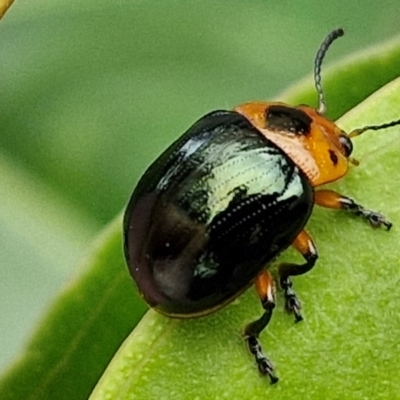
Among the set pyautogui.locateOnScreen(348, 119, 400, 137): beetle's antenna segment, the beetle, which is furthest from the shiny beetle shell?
pyautogui.locateOnScreen(348, 119, 400, 137): beetle's antenna segment

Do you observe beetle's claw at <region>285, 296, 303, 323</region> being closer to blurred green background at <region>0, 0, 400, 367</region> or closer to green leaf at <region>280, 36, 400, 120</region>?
green leaf at <region>280, 36, 400, 120</region>

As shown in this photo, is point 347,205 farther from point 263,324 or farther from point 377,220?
point 263,324

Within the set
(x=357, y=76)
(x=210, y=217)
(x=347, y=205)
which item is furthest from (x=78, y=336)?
(x=357, y=76)

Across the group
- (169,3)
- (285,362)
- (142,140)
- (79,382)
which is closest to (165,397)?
(285,362)

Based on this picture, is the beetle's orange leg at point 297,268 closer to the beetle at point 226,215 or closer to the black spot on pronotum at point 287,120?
the beetle at point 226,215

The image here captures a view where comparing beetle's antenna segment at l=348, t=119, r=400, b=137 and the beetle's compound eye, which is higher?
beetle's antenna segment at l=348, t=119, r=400, b=137

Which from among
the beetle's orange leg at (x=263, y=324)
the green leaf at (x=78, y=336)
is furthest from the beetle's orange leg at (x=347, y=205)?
the green leaf at (x=78, y=336)

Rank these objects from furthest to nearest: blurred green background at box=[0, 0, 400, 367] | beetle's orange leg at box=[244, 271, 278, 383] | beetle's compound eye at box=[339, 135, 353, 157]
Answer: blurred green background at box=[0, 0, 400, 367] < beetle's compound eye at box=[339, 135, 353, 157] < beetle's orange leg at box=[244, 271, 278, 383]
